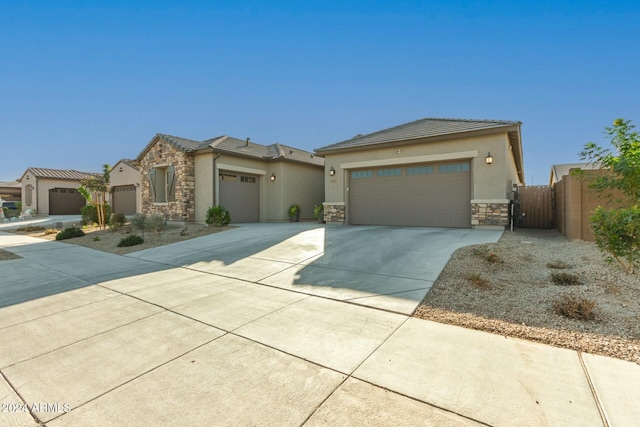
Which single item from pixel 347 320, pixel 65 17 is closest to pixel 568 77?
pixel 347 320

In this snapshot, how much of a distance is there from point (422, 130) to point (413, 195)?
2665mm

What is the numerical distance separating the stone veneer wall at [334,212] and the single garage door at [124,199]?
1423 centimetres

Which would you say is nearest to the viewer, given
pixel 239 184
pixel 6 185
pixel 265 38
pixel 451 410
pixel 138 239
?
pixel 451 410

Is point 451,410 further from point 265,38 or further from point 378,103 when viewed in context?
point 378,103

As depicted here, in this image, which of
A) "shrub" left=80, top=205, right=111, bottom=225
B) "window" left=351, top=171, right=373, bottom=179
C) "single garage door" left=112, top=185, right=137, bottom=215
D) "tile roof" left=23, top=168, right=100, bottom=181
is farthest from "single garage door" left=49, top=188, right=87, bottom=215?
"window" left=351, top=171, right=373, bottom=179

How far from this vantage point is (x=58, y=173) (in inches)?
1025

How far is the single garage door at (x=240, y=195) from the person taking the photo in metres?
14.4

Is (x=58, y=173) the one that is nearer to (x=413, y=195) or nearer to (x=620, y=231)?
(x=413, y=195)

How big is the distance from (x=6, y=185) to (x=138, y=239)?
125 ft

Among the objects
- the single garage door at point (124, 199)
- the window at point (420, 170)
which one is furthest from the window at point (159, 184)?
the window at point (420, 170)

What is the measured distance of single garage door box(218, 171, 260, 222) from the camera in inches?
568

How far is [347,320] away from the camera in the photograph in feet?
11.4

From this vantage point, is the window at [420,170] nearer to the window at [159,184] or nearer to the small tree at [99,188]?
the window at [159,184]

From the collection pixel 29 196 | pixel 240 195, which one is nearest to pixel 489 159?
pixel 240 195
